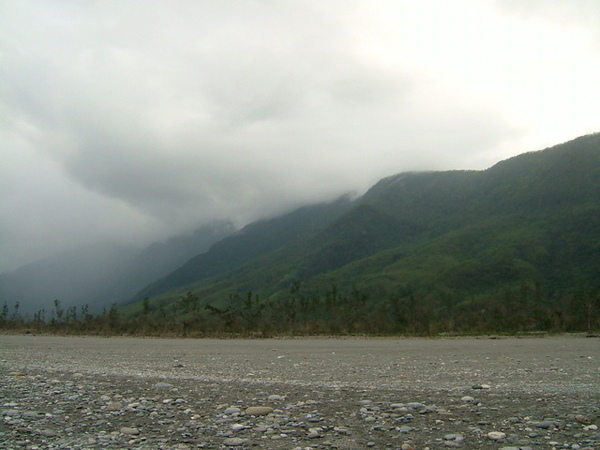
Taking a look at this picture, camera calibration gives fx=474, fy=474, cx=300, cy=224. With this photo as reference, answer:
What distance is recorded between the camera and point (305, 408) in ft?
27.0

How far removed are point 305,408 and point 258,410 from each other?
2.75ft

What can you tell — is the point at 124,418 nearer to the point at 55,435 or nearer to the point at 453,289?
the point at 55,435

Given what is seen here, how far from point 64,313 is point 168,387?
185ft

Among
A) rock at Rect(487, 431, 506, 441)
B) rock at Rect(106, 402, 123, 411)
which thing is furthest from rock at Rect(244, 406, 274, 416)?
rock at Rect(487, 431, 506, 441)

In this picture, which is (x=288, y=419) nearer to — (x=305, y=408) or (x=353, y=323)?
(x=305, y=408)

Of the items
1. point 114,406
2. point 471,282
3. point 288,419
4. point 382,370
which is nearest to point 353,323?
point 382,370

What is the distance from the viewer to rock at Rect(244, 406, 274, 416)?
7859 millimetres

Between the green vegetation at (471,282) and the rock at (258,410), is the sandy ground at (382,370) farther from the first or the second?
the green vegetation at (471,282)

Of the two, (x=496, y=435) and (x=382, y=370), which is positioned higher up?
(x=496, y=435)

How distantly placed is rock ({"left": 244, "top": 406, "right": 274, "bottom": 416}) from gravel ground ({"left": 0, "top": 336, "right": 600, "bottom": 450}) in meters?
0.03

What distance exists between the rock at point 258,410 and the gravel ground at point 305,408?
28 millimetres

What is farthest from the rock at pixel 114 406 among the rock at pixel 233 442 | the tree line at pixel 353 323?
the tree line at pixel 353 323

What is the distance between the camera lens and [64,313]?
196 feet

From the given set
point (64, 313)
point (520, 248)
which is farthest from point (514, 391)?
point (520, 248)
